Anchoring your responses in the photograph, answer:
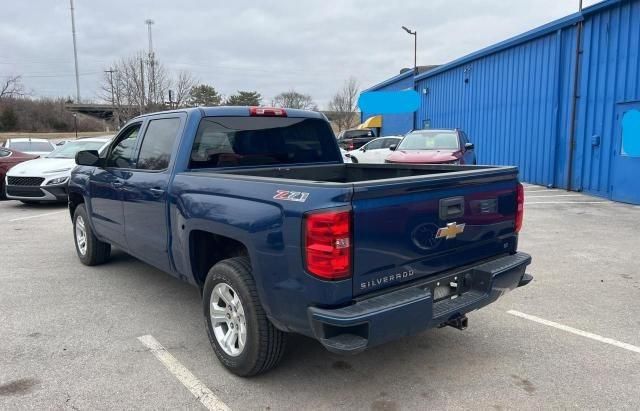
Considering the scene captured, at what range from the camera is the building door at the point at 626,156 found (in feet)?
36.5

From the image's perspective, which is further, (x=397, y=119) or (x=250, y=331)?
(x=397, y=119)

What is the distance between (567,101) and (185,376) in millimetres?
13507

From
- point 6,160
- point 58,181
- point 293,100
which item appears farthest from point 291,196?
point 293,100

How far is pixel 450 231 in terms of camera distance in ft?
10.8

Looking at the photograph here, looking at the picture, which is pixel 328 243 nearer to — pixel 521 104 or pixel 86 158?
pixel 86 158

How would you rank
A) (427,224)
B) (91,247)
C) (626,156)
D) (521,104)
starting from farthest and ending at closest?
(521,104)
(626,156)
(91,247)
(427,224)

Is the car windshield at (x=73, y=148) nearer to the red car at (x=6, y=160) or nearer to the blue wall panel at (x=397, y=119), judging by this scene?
the red car at (x=6, y=160)

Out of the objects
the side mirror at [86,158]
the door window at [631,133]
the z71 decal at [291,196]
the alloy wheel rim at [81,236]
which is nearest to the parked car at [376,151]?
the door window at [631,133]

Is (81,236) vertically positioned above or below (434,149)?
below

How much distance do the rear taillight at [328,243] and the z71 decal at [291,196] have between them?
0.38 ft

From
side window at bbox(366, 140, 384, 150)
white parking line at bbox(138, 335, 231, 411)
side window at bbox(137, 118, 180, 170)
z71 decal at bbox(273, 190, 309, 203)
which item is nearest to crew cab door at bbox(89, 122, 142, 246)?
side window at bbox(137, 118, 180, 170)

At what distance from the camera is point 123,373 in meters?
3.59

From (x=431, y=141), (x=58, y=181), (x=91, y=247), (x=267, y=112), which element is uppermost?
(x=267, y=112)

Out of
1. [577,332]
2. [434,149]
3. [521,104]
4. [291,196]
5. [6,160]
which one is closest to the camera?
[291,196]
